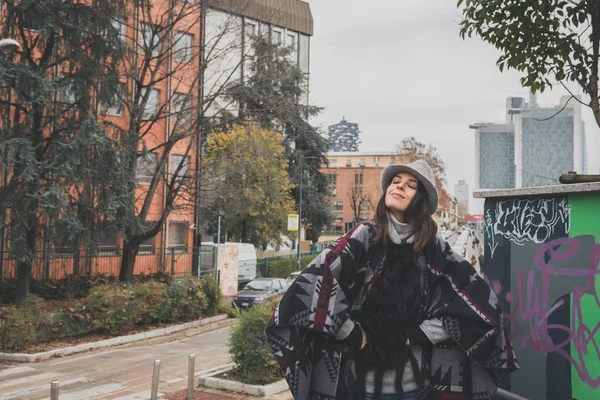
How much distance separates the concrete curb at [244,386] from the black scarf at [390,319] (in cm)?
744

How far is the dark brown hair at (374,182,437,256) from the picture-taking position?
2742mm

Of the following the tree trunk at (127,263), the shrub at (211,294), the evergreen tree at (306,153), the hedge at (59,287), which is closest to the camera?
the hedge at (59,287)

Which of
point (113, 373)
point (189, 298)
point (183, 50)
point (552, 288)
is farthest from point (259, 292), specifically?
point (552, 288)

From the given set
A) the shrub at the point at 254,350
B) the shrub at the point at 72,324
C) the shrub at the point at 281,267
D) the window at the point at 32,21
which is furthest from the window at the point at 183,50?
the shrub at the point at 254,350

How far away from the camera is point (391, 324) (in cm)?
268

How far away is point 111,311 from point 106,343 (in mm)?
1204

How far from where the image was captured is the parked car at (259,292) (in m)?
23.2

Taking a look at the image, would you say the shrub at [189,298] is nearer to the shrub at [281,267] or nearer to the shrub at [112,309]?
the shrub at [112,309]

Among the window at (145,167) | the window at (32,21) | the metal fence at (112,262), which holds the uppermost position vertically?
the window at (32,21)

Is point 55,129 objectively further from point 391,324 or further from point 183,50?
point 391,324

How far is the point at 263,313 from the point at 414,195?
791cm

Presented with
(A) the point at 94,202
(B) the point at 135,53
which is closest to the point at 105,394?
(A) the point at 94,202

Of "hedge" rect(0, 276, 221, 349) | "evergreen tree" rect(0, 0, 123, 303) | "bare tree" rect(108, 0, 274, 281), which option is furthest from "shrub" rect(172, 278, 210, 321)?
"evergreen tree" rect(0, 0, 123, 303)

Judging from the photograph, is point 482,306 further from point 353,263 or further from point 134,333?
point 134,333
